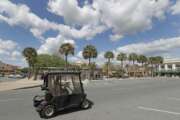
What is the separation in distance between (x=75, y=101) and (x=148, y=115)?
3235mm

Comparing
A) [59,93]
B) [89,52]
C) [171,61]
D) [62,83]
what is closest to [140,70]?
[171,61]

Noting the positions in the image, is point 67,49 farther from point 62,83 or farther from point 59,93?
point 59,93

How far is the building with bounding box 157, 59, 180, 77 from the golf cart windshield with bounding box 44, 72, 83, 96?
99.3m

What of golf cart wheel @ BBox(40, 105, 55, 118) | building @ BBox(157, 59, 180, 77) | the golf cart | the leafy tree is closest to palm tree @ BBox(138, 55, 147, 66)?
building @ BBox(157, 59, 180, 77)

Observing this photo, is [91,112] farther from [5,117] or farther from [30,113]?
[5,117]

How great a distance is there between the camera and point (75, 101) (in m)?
10.2

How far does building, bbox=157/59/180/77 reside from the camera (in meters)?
103

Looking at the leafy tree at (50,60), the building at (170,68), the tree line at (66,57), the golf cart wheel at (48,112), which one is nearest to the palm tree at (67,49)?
the tree line at (66,57)

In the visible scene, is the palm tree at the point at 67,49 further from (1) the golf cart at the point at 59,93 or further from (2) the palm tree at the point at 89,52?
(1) the golf cart at the point at 59,93

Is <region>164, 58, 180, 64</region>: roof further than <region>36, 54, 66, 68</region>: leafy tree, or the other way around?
<region>164, 58, 180, 64</region>: roof

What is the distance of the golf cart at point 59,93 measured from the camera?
9.19 m

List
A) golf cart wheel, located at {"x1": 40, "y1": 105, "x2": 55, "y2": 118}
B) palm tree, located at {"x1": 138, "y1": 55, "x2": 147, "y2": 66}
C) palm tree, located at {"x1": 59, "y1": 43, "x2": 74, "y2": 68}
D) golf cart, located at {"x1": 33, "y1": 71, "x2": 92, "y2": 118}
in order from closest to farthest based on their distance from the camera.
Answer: golf cart wheel, located at {"x1": 40, "y1": 105, "x2": 55, "y2": 118}, golf cart, located at {"x1": 33, "y1": 71, "x2": 92, "y2": 118}, palm tree, located at {"x1": 59, "y1": 43, "x2": 74, "y2": 68}, palm tree, located at {"x1": 138, "y1": 55, "x2": 147, "y2": 66}

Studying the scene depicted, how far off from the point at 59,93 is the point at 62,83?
442 millimetres

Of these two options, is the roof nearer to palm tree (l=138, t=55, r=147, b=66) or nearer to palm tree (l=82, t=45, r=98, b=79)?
palm tree (l=138, t=55, r=147, b=66)
